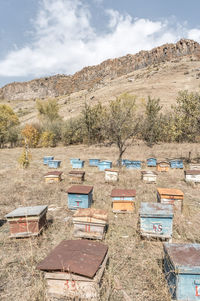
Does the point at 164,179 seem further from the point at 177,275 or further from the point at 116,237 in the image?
the point at 177,275

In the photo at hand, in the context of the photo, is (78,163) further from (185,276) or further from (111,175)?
(185,276)

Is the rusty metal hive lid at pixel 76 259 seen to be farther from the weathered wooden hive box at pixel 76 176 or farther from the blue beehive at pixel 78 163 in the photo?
the blue beehive at pixel 78 163

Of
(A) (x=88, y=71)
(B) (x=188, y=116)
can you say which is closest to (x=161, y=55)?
(A) (x=88, y=71)

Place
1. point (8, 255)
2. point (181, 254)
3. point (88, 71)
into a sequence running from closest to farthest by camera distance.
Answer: point (181, 254) < point (8, 255) < point (88, 71)

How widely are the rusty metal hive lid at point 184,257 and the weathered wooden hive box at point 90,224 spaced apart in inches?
75.4

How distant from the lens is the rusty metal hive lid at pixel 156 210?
16.3ft

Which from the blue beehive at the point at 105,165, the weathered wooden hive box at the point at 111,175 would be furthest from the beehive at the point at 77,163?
the weathered wooden hive box at the point at 111,175

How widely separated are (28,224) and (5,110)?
4180 centimetres

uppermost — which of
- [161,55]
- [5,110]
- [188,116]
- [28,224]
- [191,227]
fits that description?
[161,55]

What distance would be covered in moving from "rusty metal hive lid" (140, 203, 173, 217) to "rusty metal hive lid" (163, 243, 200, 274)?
134 cm

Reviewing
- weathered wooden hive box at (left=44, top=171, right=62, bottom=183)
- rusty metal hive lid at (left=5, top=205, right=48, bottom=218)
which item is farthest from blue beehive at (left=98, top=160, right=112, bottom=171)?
rusty metal hive lid at (left=5, top=205, right=48, bottom=218)

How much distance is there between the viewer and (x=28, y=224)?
5270mm

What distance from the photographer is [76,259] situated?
3162 millimetres

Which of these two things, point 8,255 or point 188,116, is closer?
point 8,255
